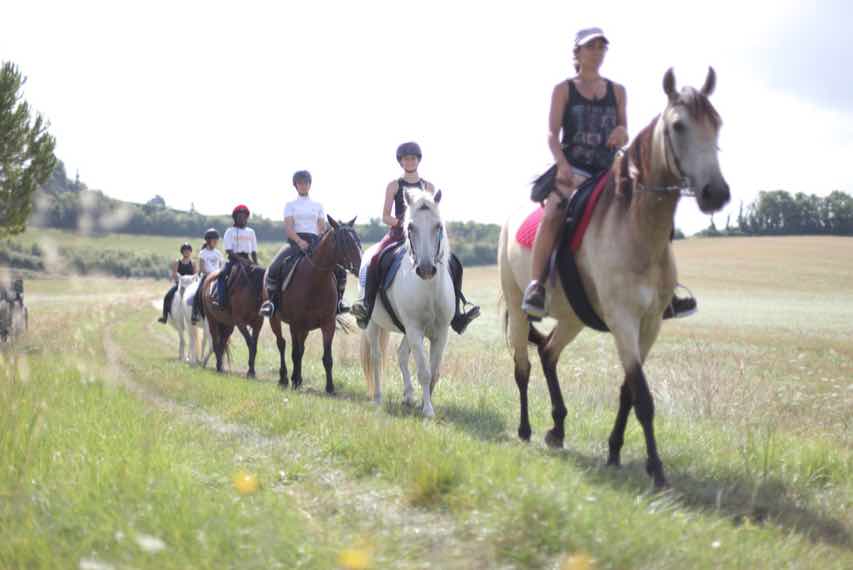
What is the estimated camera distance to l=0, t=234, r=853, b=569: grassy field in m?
3.76

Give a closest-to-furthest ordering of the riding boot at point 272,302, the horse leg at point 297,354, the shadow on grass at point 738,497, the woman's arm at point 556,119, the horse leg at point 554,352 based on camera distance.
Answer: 1. the shadow on grass at point 738,497
2. the woman's arm at point 556,119
3. the horse leg at point 554,352
4. the horse leg at point 297,354
5. the riding boot at point 272,302

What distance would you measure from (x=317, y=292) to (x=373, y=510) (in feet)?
28.6

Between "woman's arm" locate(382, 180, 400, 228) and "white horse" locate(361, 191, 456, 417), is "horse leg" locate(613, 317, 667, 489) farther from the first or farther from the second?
"woman's arm" locate(382, 180, 400, 228)

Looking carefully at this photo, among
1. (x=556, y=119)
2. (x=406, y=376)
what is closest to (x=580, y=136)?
(x=556, y=119)

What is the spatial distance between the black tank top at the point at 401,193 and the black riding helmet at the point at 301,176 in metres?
3.34

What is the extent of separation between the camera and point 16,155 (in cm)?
2830

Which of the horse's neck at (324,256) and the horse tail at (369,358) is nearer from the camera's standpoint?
the horse tail at (369,358)

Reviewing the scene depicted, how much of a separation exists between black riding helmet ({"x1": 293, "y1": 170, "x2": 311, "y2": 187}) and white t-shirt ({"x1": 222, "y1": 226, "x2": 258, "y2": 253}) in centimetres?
310

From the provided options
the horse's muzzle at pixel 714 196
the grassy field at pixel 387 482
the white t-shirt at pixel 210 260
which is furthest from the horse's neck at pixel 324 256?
the horse's muzzle at pixel 714 196

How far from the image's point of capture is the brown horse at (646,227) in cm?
536

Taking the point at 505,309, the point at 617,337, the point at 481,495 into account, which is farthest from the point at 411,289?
the point at 481,495

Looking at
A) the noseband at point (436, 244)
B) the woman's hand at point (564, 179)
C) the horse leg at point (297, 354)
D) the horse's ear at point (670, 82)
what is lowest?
the horse leg at point (297, 354)

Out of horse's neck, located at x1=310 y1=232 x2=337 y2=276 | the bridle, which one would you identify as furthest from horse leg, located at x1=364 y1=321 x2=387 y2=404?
the bridle

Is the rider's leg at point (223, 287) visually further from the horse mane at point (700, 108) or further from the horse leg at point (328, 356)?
the horse mane at point (700, 108)
